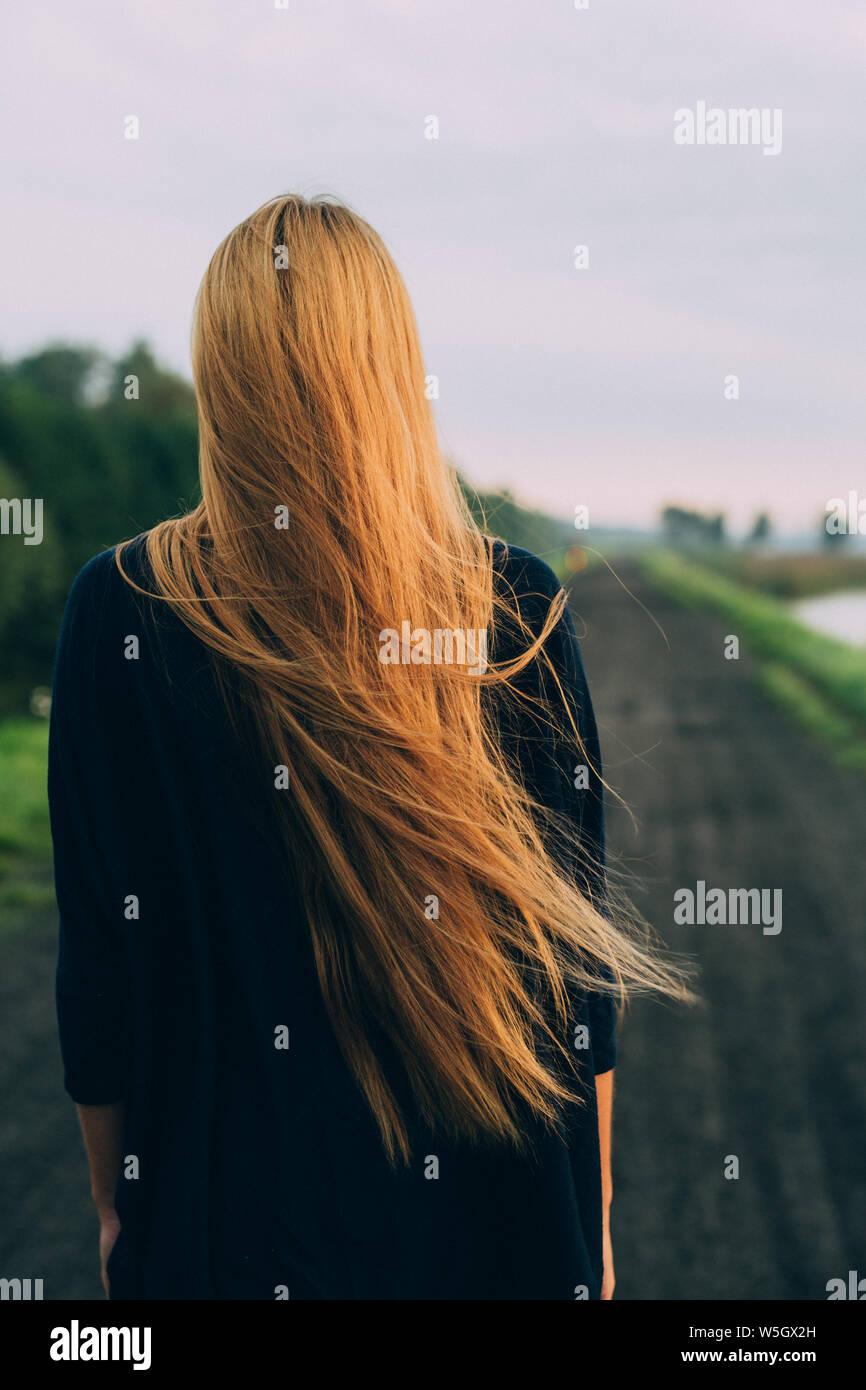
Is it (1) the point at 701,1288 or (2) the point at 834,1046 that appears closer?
(1) the point at 701,1288

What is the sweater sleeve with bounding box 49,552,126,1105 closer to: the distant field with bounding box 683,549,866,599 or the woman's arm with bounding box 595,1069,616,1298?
the woman's arm with bounding box 595,1069,616,1298

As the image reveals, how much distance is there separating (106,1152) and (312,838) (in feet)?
1.98

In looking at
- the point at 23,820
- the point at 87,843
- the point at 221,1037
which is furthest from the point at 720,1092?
the point at 23,820

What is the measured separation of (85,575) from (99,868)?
14.8 inches

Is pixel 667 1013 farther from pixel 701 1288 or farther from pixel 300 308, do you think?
pixel 300 308

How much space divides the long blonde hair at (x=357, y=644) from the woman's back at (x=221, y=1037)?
33 millimetres

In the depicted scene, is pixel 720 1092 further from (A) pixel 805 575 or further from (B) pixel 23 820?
(A) pixel 805 575

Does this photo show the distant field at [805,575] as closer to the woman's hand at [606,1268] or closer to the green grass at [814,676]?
the green grass at [814,676]

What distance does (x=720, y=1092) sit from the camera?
3510 millimetres

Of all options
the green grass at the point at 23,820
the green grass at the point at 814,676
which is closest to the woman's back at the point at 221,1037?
the green grass at the point at 23,820

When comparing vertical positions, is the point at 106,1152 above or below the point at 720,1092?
above

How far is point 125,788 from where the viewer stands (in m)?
1.22

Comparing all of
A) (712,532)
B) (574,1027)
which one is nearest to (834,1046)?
(574,1027)

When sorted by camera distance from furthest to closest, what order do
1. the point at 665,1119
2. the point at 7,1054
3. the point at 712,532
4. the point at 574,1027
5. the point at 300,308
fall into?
the point at 712,532
the point at 7,1054
the point at 665,1119
the point at 574,1027
the point at 300,308
